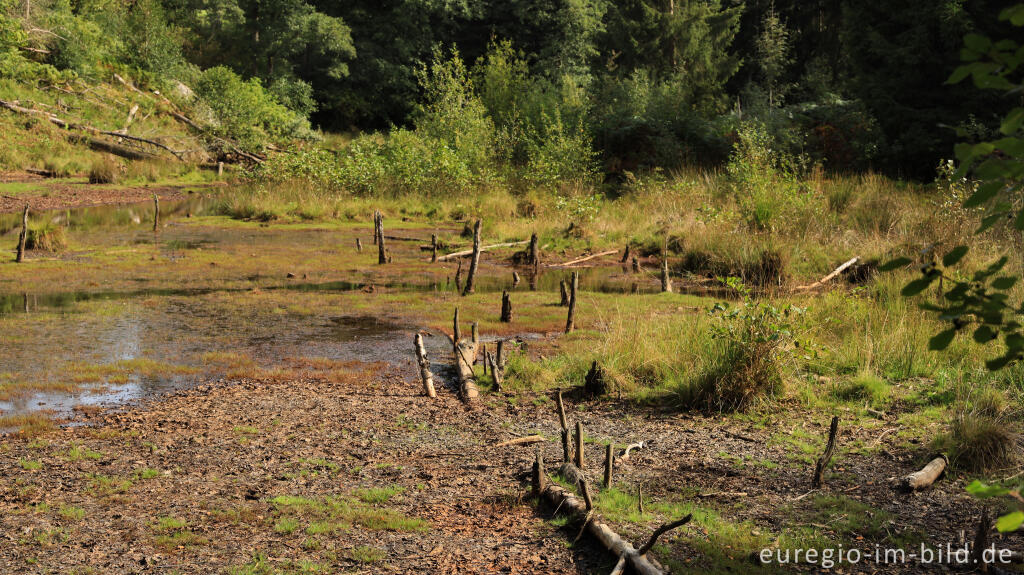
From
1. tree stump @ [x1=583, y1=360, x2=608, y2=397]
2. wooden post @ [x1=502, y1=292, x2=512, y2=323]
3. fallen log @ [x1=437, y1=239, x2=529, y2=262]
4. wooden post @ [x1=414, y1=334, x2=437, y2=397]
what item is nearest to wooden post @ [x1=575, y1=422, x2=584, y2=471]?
tree stump @ [x1=583, y1=360, x2=608, y2=397]

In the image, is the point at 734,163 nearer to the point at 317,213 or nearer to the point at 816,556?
the point at 317,213

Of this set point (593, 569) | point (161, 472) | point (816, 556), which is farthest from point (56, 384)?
point (816, 556)

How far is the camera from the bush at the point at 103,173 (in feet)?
94.9

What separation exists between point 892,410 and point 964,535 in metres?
2.65

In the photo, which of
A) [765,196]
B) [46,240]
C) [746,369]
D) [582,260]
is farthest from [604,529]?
[46,240]

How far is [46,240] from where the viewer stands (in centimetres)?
1683

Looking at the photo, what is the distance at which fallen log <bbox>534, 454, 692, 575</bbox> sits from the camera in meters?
4.06

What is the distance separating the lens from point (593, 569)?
4.48 meters

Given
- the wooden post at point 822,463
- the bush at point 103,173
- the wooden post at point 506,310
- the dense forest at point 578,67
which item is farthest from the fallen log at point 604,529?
the bush at point 103,173

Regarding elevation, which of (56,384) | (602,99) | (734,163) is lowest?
(56,384)

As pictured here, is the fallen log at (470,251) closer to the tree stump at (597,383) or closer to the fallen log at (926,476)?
the tree stump at (597,383)

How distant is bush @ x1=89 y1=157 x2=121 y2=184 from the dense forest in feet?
17.9

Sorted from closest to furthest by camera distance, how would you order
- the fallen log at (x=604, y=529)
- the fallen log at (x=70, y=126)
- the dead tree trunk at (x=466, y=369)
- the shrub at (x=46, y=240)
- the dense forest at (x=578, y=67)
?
the fallen log at (x=604, y=529) < the dead tree trunk at (x=466, y=369) < the shrub at (x=46, y=240) < the dense forest at (x=578, y=67) < the fallen log at (x=70, y=126)

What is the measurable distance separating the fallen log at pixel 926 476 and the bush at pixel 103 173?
28881mm
